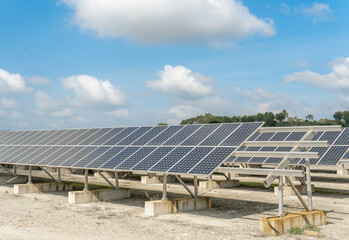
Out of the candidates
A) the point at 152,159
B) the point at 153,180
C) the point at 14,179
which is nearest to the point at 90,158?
the point at 152,159

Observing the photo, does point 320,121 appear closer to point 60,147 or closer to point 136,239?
point 60,147

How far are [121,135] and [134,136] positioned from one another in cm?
155

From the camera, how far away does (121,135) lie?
27.2 meters

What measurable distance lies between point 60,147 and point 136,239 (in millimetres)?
16104

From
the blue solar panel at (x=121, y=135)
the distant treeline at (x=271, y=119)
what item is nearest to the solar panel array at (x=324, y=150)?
the blue solar panel at (x=121, y=135)

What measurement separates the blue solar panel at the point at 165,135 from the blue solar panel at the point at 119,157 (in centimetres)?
114

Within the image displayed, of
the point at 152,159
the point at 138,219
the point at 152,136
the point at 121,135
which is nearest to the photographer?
the point at 138,219

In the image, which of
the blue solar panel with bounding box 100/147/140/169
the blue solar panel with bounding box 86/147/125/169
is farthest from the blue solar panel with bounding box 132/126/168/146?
the blue solar panel with bounding box 86/147/125/169

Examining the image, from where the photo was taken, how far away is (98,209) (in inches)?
845

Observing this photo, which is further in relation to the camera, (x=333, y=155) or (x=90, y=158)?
(x=333, y=155)

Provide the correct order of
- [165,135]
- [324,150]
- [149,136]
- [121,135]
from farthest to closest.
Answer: [324,150] → [121,135] → [149,136] → [165,135]

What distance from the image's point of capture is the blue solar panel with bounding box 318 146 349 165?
2831cm

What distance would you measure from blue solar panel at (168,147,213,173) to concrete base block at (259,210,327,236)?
434cm

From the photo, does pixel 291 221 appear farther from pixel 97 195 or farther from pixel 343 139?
pixel 343 139
